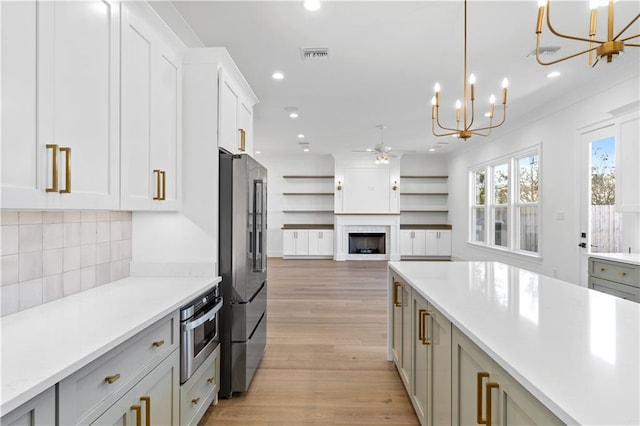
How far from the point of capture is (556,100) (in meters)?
4.99

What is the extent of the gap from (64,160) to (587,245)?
553 cm

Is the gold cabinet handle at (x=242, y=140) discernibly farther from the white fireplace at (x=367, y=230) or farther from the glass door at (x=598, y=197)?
the white fireplace at (x=367, y=230)

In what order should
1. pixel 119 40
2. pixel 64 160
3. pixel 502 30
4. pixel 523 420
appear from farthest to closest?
pixel 502 30, pixel 119 40, pixel 64 160, pixel 523 420

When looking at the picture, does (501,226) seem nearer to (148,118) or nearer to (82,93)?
(148,118)

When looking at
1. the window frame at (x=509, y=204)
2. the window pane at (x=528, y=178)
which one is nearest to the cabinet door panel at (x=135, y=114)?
the window frame at (x=509, y=204)

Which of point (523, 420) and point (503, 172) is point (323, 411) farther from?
→ point (503, 172)

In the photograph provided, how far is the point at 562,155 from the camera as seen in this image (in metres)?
5.00

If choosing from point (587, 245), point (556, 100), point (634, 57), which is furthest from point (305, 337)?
point (556, 100)

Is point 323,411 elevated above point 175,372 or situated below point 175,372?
below

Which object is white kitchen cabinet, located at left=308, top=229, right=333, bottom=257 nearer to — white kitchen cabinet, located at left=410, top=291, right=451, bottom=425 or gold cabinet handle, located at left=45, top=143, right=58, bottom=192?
white kitchen cabinet, located at left=410, top=291, right=451, bottom=425

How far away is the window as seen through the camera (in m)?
5.99

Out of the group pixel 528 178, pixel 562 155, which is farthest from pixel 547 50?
pixel 528 178

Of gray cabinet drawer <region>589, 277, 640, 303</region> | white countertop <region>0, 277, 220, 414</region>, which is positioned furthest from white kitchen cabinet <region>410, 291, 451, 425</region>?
gray cabinet drawer <region>589, 277, 640, 303</region>

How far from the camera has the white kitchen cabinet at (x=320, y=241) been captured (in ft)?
31.5
